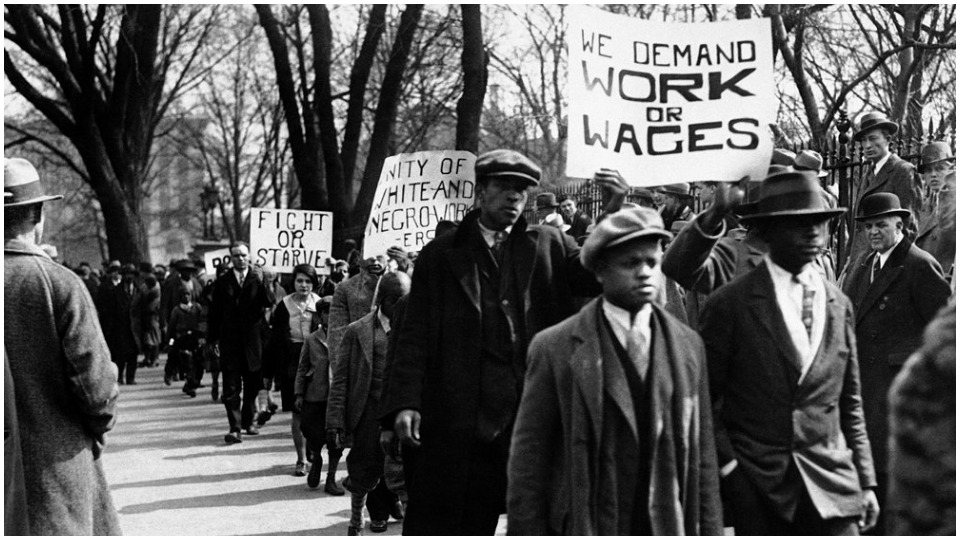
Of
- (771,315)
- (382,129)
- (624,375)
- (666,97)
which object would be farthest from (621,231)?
(382,129)

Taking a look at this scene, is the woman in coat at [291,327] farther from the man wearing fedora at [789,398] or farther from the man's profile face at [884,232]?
the man wearing fedora at [789,398]

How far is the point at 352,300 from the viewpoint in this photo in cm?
1187

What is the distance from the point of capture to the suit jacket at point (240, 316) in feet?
50.5

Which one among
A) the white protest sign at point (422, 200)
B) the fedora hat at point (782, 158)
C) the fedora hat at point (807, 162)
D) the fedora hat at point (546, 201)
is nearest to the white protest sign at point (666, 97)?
the fedora hat at point (782, 158)

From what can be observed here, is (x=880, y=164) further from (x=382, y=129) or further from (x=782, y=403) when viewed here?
(x=382, y=129)

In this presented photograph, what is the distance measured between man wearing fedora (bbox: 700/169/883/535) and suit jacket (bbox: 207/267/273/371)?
10468mm

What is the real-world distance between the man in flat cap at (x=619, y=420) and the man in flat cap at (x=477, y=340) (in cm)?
112

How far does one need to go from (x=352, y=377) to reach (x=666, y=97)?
3.93 m

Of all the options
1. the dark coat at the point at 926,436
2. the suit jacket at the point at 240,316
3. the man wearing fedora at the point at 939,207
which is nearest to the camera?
the dark coat at the point at 926,436

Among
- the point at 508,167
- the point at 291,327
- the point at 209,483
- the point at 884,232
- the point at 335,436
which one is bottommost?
the point at 209,483

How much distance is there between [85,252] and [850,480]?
88.5 m

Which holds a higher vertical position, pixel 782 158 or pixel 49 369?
pixel 782 158

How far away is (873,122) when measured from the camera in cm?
1055

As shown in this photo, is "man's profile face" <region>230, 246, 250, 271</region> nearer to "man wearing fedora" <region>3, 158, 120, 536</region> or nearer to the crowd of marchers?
the crowd of marchers
